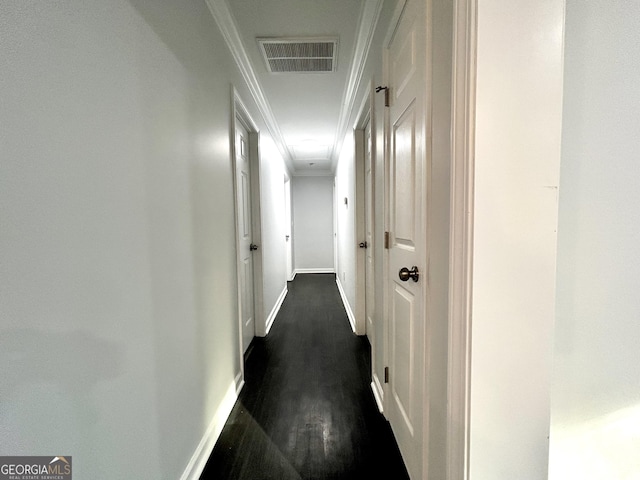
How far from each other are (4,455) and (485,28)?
4.35 ft

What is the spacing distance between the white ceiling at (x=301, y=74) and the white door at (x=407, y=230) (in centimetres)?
56

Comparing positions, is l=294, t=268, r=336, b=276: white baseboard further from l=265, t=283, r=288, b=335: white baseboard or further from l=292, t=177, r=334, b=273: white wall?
l=265, t=283, r=288, b=335: white baseboard

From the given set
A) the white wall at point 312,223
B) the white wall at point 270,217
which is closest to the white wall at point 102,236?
the white wall at point 270,217

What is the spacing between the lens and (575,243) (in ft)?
2.39

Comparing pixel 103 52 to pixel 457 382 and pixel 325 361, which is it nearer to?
pixel 457 382

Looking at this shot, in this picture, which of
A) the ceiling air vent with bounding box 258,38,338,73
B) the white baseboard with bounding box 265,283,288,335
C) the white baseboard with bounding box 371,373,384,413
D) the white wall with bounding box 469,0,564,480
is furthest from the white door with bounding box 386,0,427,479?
the white baseboard with bounding box 265,283,288,335

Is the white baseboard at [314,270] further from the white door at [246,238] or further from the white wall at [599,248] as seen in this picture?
the white wall at [599,248]

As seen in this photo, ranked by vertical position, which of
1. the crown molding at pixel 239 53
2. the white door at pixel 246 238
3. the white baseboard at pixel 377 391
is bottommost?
the white baseboard at pixel 377 391

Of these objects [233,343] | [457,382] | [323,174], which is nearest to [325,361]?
[233,343]

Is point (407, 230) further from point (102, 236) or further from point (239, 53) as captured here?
point (239, 53)

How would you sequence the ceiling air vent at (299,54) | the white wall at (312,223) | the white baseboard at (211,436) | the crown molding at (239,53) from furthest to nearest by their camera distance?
1. the white wall at (312,223)
2. the ceiling air vent at (299,54)
3. the crown molding at (239,53)
4. the white baseboard at (211,436)

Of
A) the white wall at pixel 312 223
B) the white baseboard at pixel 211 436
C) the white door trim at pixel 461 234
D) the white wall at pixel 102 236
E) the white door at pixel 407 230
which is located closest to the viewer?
the white wall at pixel 102 236

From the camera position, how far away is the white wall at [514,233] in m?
0.63

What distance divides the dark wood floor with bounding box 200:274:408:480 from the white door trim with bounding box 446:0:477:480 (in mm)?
752
